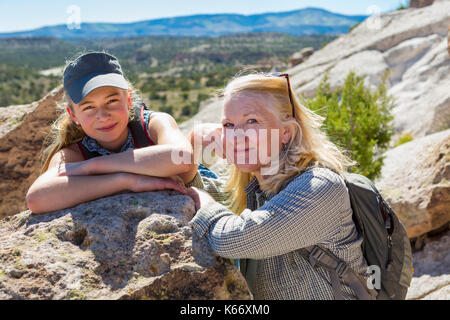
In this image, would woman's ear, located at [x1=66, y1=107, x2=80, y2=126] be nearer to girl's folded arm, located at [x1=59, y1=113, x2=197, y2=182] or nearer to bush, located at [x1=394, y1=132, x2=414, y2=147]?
girl's folded arm, located at [x1=59, y1=113, x2=197, y2=182]

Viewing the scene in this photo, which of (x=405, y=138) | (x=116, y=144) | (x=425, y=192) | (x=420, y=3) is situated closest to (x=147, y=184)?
(x=116, y=144)

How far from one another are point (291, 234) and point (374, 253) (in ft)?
1.91

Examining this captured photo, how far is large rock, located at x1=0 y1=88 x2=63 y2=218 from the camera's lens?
4027 mm

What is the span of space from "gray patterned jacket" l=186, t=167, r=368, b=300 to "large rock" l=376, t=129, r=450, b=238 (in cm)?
248

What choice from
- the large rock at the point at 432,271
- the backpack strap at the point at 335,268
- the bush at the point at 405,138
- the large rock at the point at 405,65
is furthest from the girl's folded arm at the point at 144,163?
the bush at the point at 405,138

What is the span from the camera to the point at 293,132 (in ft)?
7.72

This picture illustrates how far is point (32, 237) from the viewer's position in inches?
75.5

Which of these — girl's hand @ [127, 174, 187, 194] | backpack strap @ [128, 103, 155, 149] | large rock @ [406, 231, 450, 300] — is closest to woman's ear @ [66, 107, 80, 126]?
backpack strap @ [128, 103, 155, 149]

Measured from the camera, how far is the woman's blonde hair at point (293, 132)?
2.24 m

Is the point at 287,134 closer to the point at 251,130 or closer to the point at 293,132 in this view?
the point at 293,132

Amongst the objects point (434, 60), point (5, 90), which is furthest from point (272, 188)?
point (5, 90)

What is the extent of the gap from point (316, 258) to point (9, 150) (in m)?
Result: 3.25

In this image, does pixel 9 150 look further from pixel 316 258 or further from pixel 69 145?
pixel 316 258

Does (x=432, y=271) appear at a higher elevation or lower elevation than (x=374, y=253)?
lower
